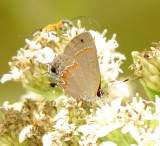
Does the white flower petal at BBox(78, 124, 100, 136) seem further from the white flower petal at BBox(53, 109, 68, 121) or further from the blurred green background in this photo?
the blurred green background

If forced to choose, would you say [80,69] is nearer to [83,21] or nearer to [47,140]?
[47,140]

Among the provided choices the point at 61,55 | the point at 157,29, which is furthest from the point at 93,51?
the point at 157,29

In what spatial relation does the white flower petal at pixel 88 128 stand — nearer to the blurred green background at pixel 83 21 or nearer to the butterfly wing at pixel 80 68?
the butterfly wing at pixel 80 68

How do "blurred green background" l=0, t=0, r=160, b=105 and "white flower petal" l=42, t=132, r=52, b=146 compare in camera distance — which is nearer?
"white flower petal" l=42, t=132, r=52, b=146

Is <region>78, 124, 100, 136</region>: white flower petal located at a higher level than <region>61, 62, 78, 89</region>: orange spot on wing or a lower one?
lower

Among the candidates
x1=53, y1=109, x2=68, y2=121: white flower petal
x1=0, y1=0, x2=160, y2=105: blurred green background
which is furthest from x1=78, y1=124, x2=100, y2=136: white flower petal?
x1=0, y1=0, x2=160, y2=105: blurred green background

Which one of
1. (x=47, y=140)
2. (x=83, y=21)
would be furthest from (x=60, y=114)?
(x=83, y=21)

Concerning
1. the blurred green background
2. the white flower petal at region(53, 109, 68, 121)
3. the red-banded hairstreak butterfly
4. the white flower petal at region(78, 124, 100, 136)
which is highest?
the blurred green background
